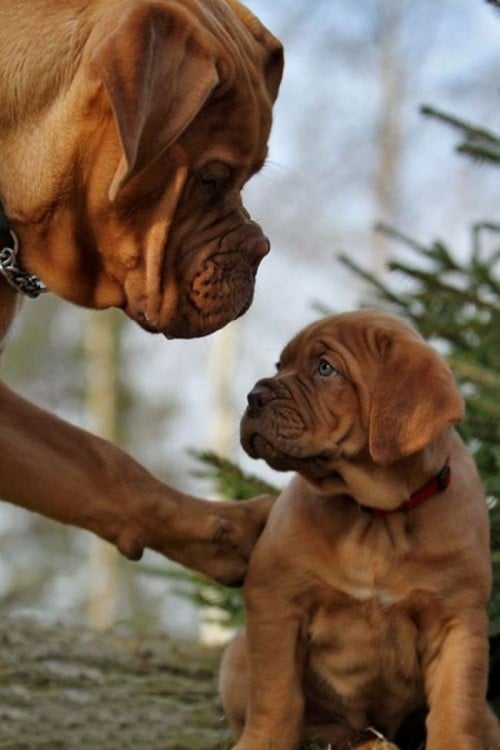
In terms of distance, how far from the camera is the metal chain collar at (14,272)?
3.54 meters

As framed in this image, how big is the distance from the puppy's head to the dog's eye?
0.47 m

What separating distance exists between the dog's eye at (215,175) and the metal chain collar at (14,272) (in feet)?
1.67

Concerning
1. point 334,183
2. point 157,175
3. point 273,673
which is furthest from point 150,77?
point 334,183

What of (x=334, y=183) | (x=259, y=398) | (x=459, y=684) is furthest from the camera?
(x=334, y=183)

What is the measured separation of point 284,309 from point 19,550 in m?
5.84

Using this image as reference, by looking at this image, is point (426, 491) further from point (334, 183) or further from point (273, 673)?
point (334, 183)

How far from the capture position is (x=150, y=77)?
300 centimetres

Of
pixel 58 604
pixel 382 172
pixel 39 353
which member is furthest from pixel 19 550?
pixel 382 172

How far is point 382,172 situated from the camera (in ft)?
62.5

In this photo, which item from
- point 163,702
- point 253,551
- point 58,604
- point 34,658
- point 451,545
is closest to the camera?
point 451,545

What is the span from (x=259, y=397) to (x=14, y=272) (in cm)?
68

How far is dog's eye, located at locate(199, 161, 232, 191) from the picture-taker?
3.36m

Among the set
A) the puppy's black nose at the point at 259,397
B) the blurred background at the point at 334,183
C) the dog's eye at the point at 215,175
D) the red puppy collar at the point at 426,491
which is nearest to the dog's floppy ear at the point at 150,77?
the dog's eye at the point at 215,175

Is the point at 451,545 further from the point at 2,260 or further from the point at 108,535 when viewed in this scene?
the point at 2,260
